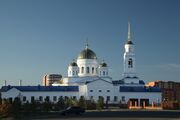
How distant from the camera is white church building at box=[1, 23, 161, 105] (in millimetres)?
110750

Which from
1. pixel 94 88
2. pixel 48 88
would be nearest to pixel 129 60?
pixel 94 88

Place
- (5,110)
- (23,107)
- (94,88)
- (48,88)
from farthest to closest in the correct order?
(48,88), (94,88), (23,107), (5,110)

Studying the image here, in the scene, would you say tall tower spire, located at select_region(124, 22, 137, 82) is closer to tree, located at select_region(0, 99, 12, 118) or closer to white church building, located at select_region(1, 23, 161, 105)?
white church building, located at select_region(1, 23, 161, 105)

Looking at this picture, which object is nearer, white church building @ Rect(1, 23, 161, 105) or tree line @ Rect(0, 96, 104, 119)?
tree line @ Rect(0, 96, 104, 119)

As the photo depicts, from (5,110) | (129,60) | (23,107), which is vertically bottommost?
(23,107)

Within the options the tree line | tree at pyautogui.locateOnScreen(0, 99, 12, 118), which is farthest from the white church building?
tree at pyautogui.locateOnScreen(0, 99, 12, 118)

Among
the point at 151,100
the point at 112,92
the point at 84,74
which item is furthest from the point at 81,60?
the point at 151,100

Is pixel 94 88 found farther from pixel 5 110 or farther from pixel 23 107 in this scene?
pixel 5 110

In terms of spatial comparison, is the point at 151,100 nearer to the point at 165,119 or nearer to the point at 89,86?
the point at 89,86

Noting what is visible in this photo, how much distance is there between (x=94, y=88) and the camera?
11031cm

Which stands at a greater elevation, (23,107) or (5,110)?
(5,110)

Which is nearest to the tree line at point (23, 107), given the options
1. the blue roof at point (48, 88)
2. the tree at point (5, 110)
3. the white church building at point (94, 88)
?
the tree at point (5, 110)

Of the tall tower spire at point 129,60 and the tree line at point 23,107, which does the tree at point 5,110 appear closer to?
the tree line at point 23,107

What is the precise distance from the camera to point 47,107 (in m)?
68.1
